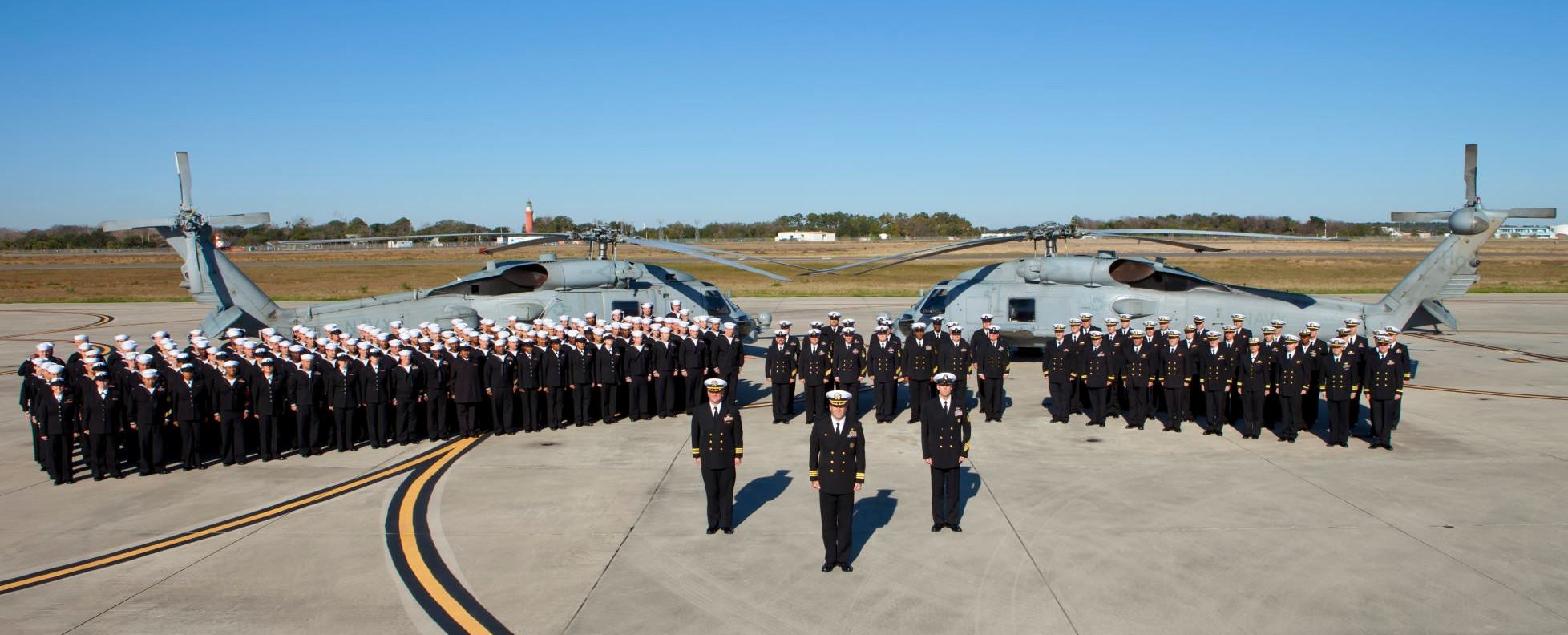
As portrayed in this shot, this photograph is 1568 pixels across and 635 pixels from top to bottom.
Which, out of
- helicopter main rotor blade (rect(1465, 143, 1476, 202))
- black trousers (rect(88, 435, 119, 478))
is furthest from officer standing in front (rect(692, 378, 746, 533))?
helicopter main rotor blade (rect(1465, 143, 1476, 202))

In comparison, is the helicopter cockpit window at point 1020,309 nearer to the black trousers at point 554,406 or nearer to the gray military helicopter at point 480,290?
the gray military helicopter at point 480,290

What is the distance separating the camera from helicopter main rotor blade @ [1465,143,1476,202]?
13.6 metres

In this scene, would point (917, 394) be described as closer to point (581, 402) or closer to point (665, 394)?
point (665, 394)

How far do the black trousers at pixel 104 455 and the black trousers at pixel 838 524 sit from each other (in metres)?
8.04

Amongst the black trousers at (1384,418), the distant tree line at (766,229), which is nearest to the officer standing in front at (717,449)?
the black trousers at (1384,418)

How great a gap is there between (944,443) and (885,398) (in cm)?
510

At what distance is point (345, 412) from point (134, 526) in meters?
2.88

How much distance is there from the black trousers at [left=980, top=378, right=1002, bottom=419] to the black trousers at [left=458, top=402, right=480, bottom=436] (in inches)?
265

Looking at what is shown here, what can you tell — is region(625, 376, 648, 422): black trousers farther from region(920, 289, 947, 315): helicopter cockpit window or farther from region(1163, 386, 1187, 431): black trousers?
region(1163, 386, 1187, 431): black trousers

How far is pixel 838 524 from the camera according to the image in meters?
6.84

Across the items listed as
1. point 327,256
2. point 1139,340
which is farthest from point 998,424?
point 327,256

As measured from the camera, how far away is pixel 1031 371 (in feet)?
55.4

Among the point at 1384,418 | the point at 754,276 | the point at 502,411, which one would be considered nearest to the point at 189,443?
the point at 502,411

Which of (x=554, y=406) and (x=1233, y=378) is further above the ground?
(x=1233, y=378)
